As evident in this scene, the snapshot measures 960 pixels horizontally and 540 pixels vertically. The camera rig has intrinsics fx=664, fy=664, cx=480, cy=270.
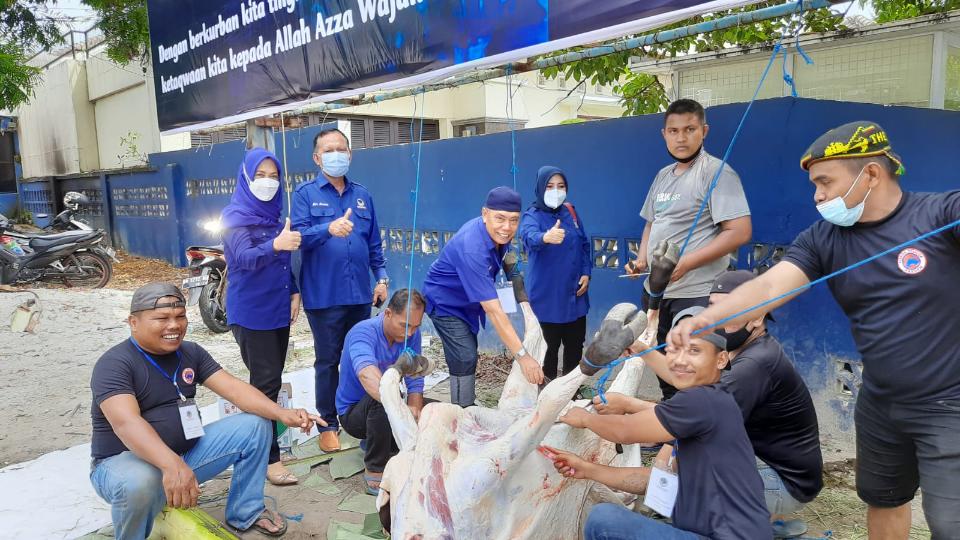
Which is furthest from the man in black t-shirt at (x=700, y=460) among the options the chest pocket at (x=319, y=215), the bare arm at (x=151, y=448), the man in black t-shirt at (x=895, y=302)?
the chest pocket at (x=319, y=215)

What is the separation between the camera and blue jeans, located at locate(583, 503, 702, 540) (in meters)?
2.04

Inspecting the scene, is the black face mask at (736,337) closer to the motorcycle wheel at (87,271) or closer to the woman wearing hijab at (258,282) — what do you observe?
the woman wearing hijab at (258,282)

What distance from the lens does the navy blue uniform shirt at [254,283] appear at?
3.42 metres

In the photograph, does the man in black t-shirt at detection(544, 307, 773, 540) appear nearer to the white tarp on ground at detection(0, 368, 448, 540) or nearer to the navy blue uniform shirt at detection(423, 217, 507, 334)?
the navy blue uniform shirt at detection(423, 217, 507, 334)

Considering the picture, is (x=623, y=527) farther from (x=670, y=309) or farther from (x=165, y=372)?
(x=165, y=372)

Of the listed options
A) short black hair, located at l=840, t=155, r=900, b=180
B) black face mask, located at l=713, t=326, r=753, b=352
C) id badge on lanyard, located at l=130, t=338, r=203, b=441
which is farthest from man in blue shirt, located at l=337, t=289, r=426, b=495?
short black hair, located at l=840, t=155, r=900, b=180

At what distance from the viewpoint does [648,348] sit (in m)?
2.49

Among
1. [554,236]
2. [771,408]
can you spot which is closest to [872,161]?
[771,408]

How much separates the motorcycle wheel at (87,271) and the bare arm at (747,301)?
9326mm

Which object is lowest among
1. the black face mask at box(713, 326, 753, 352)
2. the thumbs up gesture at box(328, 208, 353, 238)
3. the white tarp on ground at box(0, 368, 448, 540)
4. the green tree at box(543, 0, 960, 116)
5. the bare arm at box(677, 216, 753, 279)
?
the white tarp on ground at box(0, 368, 448, 540)

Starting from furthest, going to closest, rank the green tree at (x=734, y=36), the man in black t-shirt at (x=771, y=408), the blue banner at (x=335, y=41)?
1. the green tree at (x=734, y=36)
2. the blue banner at (x=335, y=41)
3. the man in black t-shirt at (x=771, y=408)

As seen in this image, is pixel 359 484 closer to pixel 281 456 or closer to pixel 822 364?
pixel 281 456

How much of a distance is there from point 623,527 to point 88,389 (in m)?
4.77

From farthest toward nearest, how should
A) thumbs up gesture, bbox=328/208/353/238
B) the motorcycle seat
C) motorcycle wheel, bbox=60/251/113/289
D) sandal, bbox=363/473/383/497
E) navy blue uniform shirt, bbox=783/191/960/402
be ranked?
motorcycle wheel, bbox=60/251/113/289 → the motorcycle seat → thumbs up gesture, bbox=328/208/353/238 → sandal, bbox=363/473/383/497 → navy blue uniform shirt, bbox=783/191/960/402
